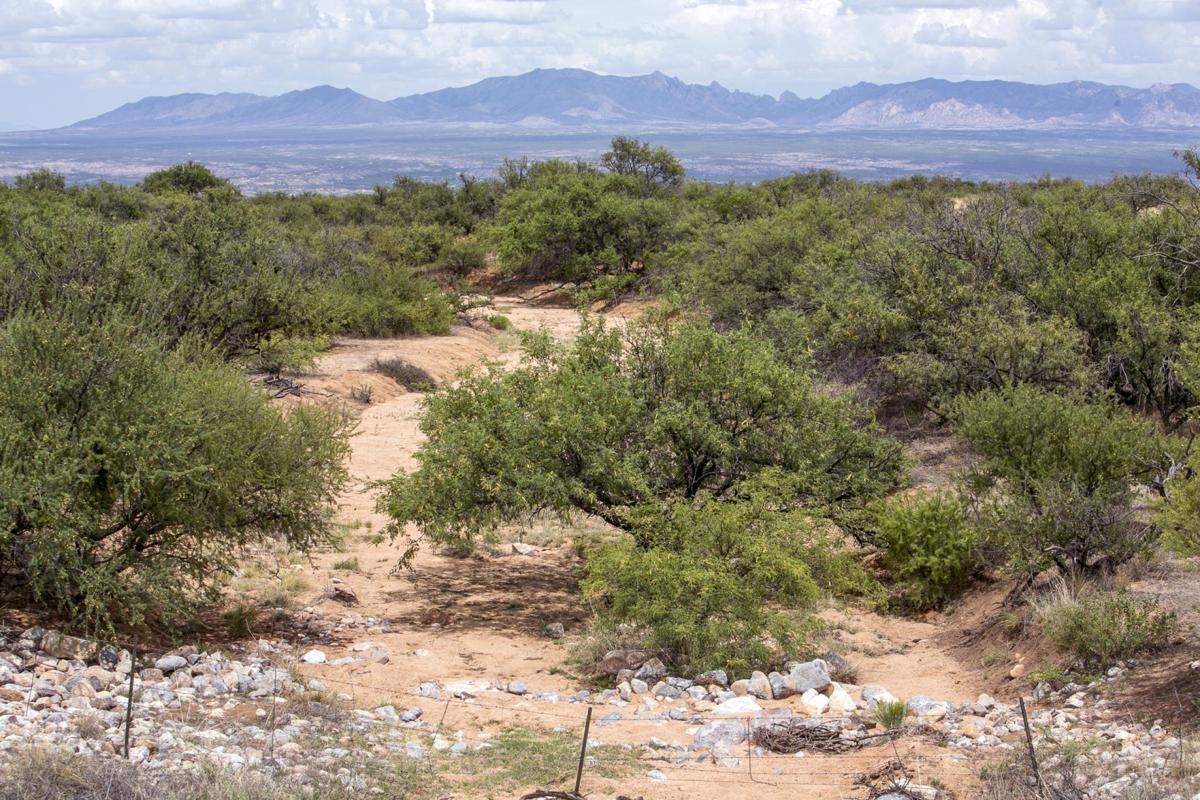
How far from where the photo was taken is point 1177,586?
11875 mm

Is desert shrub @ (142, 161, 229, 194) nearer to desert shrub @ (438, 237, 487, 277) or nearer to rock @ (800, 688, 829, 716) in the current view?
desert shrub @ (438, 237, 487, 277)

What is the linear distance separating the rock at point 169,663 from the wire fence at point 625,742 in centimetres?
15

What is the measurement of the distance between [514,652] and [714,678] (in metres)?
2.59

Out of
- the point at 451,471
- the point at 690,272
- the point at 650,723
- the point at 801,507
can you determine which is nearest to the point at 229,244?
the point at 690,272

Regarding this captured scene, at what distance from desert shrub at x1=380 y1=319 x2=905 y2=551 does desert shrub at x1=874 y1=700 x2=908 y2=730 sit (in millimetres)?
3881

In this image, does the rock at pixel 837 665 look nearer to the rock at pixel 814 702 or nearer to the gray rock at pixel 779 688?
the gray rock at pixel 779 688

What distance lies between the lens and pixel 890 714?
934cm

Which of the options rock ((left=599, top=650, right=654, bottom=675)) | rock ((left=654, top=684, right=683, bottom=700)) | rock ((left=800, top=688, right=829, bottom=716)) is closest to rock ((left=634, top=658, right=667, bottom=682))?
rock ((left=599, top=650, right=654, bottom=675))

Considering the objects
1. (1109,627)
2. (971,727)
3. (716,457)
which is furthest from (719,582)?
(1109,627)

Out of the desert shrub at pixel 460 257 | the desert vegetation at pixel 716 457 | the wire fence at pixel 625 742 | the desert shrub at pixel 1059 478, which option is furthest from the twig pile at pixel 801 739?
the desert shrub at pixel 460 257

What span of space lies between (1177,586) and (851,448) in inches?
168

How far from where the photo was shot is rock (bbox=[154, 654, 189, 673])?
10312 mm

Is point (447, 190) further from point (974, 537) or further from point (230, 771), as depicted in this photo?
point (230, 771)

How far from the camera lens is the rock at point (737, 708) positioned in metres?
10.0
